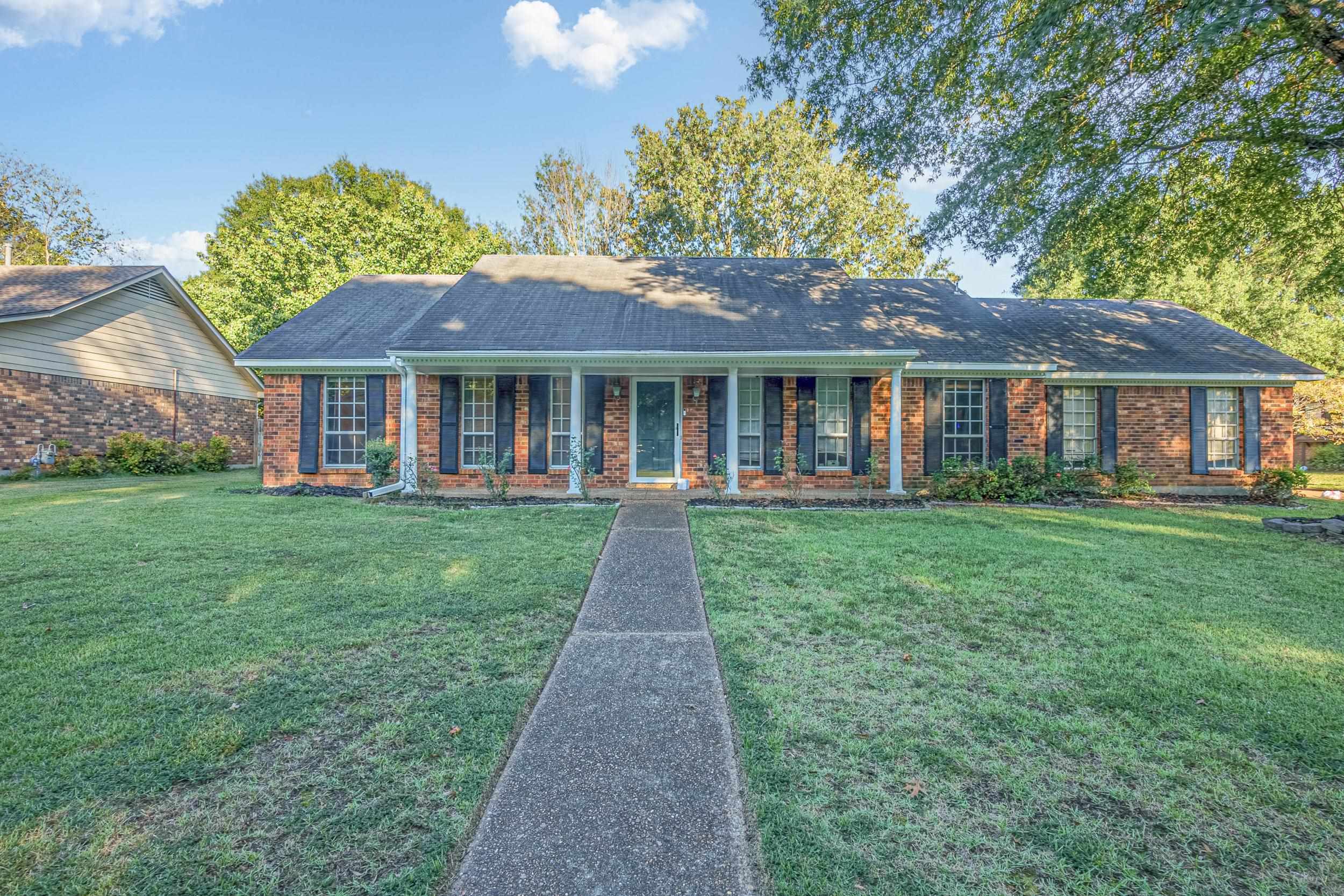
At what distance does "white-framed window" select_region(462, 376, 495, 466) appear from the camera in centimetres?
1059

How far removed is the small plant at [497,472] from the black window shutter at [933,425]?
775cm

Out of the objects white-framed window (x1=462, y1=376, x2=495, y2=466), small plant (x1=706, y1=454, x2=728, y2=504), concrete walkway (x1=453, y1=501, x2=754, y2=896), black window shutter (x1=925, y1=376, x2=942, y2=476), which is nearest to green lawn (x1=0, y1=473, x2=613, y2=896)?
concrete walkway (x1=453, y1=501, x2=754, y2=896)

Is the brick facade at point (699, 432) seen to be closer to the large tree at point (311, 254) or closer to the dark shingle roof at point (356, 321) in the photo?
the dark shingle roof at point (356, 321)

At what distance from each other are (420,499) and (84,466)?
10.3 meters

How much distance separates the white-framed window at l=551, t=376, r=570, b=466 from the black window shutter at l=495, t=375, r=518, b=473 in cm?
73

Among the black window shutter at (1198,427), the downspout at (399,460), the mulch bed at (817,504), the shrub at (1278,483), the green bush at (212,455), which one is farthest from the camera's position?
the green bush at (212,455)

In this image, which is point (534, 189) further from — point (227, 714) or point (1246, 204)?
point (227, 714)

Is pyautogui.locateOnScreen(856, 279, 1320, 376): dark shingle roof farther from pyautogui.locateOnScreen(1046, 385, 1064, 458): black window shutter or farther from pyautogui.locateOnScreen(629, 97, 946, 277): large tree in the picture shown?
pyautogui.locateOnScreen(629, 97, 946, 277): large tree

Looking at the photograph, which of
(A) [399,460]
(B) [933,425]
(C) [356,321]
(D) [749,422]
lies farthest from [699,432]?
(C) [356,321]

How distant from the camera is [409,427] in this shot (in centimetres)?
994

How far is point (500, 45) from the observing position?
14.5 metres

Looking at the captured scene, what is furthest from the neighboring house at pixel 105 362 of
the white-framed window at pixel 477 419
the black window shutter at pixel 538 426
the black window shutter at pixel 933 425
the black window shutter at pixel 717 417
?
the black window shutter at pixel 933 425

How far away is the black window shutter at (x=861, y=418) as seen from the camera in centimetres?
1046

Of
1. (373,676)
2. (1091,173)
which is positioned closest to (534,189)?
(1091,173)
